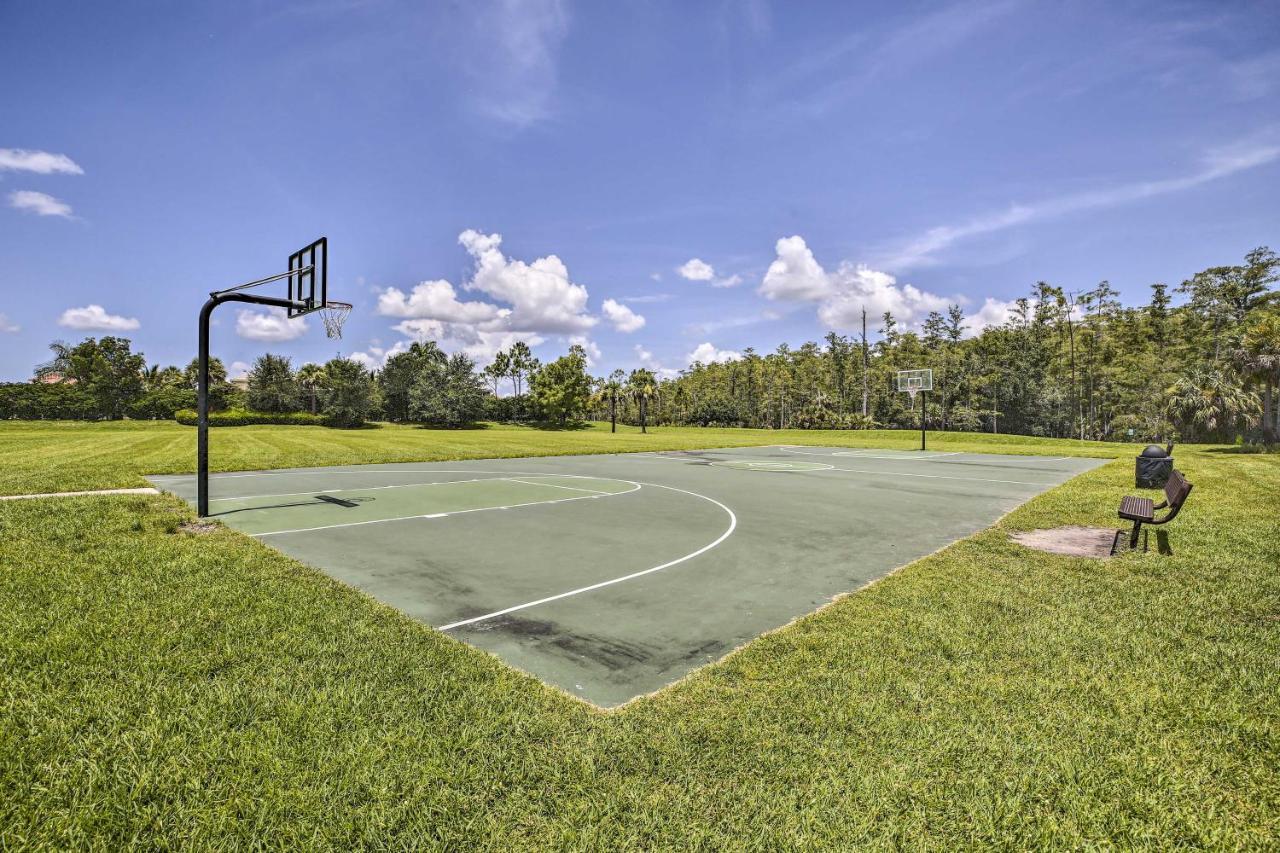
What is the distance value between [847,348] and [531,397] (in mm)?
49992

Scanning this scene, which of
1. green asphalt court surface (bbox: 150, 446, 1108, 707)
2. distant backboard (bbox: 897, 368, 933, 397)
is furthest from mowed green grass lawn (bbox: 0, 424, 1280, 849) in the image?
distant backboard (bbox: 897, 368, 933, 397)

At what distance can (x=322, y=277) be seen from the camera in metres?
11.8

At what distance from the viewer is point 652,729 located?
372cm

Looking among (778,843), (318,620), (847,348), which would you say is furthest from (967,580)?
(847,348)

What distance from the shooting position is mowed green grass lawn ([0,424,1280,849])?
9.24 feet

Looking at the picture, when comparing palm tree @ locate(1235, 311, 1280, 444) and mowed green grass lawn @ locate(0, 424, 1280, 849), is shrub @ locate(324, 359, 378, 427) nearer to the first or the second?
mowed green grass lawn @ locate(0, 424, 1280, 849)

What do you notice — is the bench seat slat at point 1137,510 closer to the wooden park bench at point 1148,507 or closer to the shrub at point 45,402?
the wooden park bench at point 1148,507

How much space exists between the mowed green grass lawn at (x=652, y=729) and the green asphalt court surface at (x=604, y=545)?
63 cm

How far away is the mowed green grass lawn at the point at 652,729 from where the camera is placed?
2.82 meters

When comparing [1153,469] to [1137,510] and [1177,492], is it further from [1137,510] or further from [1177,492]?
[1177,492]

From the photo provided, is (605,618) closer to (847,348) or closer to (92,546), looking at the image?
(92,546)

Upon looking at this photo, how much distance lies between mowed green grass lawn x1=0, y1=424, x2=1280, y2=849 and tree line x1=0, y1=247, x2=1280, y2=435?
41.4 metres

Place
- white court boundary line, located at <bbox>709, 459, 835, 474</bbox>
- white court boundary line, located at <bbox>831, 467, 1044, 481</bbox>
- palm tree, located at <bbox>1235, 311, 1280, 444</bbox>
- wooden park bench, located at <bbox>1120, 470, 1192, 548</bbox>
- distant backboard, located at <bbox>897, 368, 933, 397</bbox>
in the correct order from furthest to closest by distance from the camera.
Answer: distant backboard, located at <bbox>897, 368, 933, 397</bbox> → palm tree, located at <bbox>1235, 311, 1280, 444</bbox> → white court boundary line, located at <bbox>709, 459, 835, 474</bbox> → white court boundary line, located at <bbox>831, 467, 1044, 481</bbox> → wooden park bench, located at <bbox>1120, 470, 1192, 548</bbox>

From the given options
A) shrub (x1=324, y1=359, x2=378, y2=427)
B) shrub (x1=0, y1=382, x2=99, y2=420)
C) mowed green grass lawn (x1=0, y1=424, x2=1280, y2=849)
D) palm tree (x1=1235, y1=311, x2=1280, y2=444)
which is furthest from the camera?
shrub (x1=324, y1=359, x2=378, y2=427)
